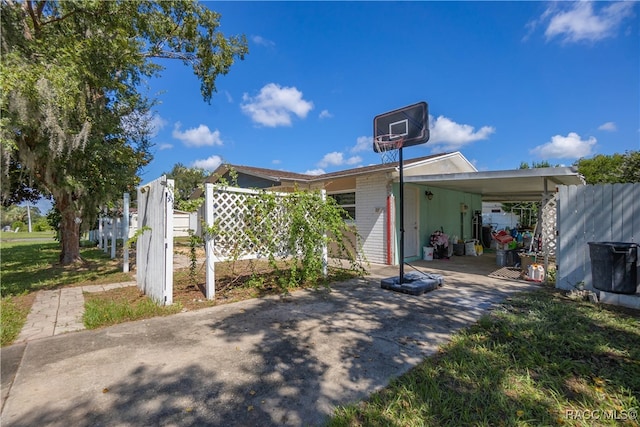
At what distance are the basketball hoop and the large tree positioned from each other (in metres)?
5.82

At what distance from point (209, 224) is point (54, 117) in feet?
10.8

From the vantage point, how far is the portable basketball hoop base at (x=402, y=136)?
5508mm

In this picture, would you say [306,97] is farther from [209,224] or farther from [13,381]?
[13,381]

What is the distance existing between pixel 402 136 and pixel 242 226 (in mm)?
3674

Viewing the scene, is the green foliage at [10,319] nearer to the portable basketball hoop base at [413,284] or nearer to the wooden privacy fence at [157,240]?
the wooden privacy fence at [157,240]

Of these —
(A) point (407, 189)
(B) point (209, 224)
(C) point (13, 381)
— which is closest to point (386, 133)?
(A) point (407, 189)

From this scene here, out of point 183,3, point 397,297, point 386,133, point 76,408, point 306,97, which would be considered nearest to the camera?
point 76,408

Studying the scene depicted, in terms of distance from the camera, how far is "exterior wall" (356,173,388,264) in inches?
350

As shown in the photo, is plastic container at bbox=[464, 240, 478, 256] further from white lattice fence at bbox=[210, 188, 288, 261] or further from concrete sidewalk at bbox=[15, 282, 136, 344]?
concrete sidewalk at bbox=[15, 282, 136, 344]

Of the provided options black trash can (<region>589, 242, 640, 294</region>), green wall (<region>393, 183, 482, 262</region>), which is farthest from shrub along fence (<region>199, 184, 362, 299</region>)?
black trash can (<region>589, 242, 640, 294</region>)

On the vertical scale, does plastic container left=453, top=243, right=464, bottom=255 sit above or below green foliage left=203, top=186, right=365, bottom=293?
below

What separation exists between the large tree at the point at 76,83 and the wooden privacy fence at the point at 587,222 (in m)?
9.10

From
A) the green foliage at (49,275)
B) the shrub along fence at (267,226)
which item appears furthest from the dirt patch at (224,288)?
the green foliage at (49,275)

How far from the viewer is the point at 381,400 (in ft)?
7.32
